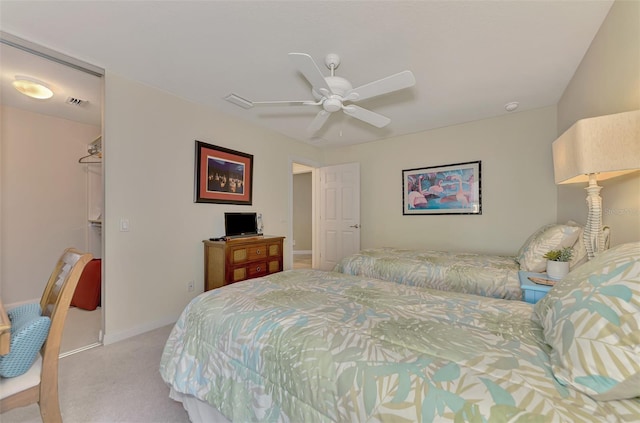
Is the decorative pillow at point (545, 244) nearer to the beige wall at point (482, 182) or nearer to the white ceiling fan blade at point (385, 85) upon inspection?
the beige wall at point (482, 182)

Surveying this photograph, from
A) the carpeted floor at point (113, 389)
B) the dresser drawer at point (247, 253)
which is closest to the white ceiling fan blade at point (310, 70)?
the dresser drawer at point (247, 253)

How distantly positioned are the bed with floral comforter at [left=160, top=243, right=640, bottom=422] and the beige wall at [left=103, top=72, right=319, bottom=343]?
1466 millimetres

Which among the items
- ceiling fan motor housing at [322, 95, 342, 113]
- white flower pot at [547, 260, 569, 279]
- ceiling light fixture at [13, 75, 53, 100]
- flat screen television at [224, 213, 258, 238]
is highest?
ceiling light fixture at [13, 75, 53, 100]

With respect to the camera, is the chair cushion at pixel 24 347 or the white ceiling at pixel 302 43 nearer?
the chair cushion at pixel 24 347

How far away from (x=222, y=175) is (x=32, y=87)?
6.37 feet

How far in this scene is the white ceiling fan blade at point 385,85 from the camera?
1805mm

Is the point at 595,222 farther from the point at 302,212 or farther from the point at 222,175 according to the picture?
the point at 302,212

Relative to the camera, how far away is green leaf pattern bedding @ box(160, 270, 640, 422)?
2.29 feet

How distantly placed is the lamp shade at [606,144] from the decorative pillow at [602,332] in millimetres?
634

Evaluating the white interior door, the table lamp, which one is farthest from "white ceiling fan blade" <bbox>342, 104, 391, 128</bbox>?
the white interior door

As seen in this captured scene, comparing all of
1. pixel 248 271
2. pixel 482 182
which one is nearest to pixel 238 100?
pixel 248 271

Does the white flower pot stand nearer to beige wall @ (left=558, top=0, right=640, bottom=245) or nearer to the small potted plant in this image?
the small potted plant

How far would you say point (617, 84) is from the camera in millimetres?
1693

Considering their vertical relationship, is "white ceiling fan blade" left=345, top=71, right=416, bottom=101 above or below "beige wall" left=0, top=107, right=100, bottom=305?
above
